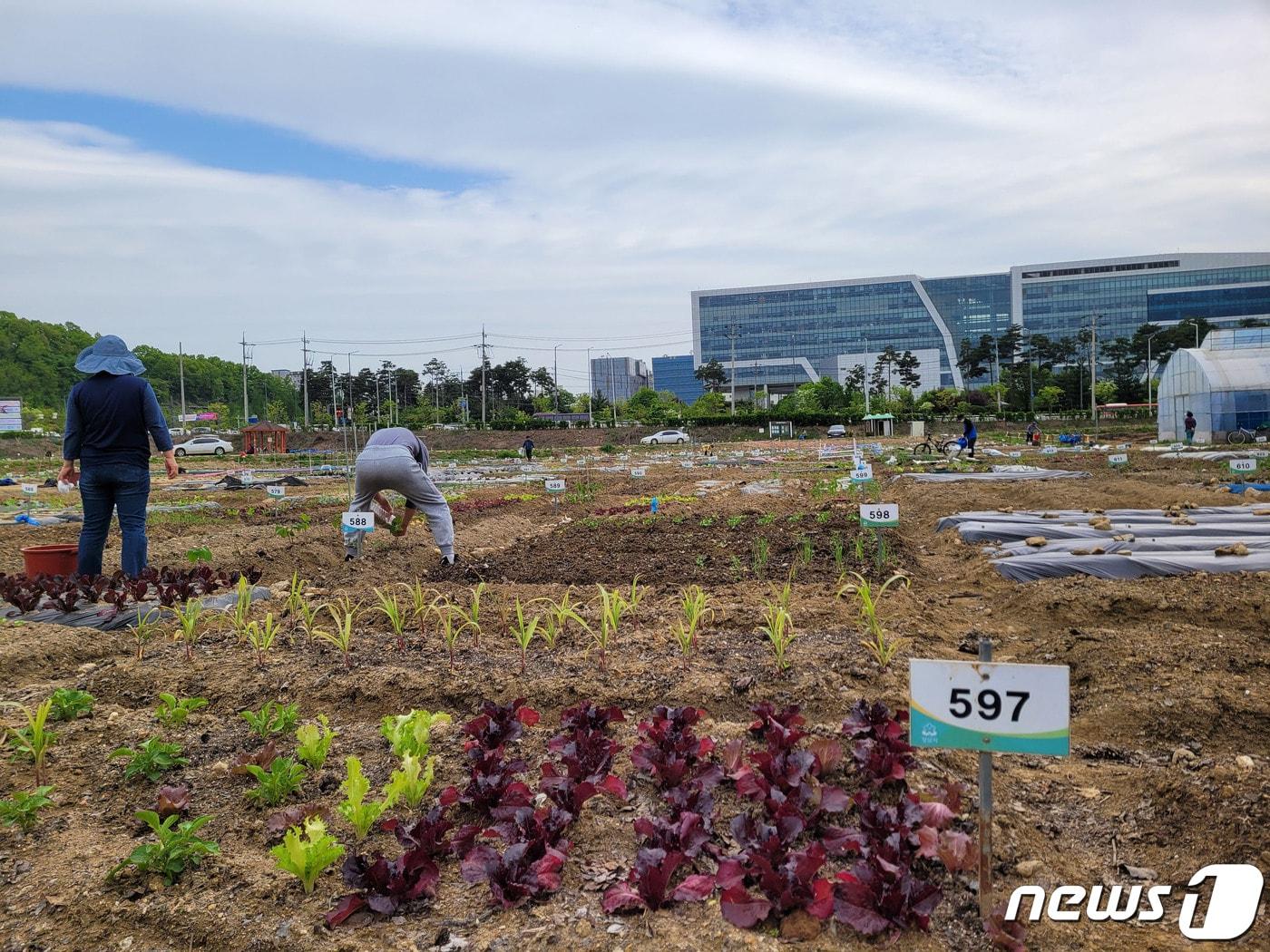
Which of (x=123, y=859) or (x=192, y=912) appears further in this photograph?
(x=123, y=859)

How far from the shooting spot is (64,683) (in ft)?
13.4

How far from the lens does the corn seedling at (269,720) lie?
3.24m

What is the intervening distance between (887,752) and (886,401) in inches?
2700

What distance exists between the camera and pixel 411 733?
119 inches

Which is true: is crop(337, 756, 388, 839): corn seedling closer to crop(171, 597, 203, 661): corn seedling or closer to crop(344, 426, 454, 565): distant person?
crop(171, 597, 203, 661): corn seedling

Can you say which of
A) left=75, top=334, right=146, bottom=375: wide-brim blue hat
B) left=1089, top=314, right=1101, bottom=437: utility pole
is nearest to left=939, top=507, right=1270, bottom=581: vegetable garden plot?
left=75, top=334, right=146, bottom=375: wide-brim blue hat

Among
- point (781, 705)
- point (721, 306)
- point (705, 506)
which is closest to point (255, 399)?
point (721, 306)

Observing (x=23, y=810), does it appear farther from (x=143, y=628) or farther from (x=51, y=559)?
(x=51, y=559)

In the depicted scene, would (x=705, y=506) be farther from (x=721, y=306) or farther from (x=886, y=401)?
(x=721, y=306)

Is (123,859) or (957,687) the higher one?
(957,687)

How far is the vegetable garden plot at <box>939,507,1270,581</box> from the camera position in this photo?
5.96 meters

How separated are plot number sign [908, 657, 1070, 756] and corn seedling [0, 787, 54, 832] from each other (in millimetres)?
2738

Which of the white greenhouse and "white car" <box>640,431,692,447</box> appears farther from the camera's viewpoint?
"white car" <box>640,431,692,447</box>

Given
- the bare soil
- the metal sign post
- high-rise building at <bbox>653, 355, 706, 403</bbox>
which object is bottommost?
the bare soil
